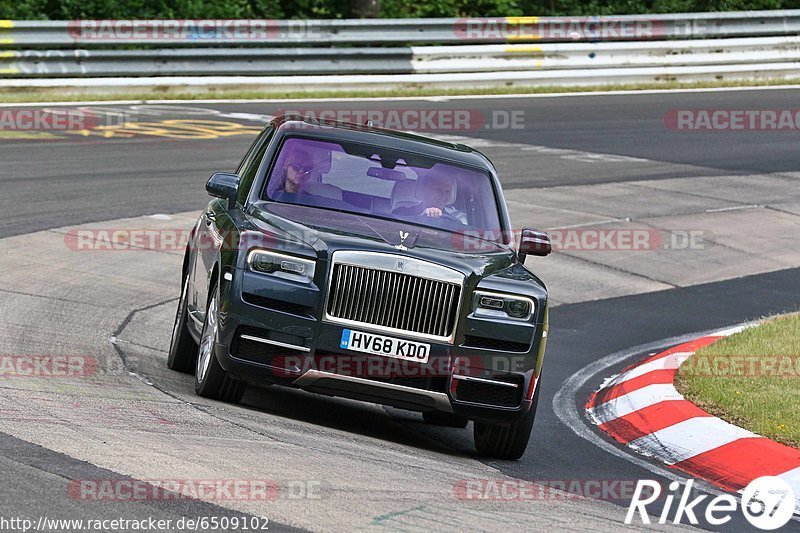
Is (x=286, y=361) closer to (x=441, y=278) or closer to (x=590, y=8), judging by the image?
(x=441, y=278)

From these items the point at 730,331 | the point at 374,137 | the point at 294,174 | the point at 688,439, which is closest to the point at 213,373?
the point at 294,174

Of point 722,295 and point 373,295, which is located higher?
point 373,295

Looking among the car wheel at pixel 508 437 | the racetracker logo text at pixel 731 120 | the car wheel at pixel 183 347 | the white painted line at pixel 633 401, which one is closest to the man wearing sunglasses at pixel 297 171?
the car wheel at pixel 183 347

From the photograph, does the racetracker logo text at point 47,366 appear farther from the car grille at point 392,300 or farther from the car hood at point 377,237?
the car grille at point 392,300

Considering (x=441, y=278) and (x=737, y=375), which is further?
(x=737, y=375)

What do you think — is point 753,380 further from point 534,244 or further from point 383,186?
point 383,186

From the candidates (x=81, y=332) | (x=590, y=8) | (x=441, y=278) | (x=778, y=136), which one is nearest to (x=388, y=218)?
(x=441, y=278)

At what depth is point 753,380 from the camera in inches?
386

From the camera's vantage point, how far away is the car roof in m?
9.16

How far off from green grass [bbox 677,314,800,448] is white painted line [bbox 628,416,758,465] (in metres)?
0.14

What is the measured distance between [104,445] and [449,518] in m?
1.68

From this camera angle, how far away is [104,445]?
6.53 meters

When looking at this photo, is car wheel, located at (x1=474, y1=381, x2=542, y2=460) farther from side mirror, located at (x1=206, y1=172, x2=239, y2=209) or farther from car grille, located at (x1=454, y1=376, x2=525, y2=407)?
side mirror, located at (x1=206, y1=172, x2=239, y2=209)

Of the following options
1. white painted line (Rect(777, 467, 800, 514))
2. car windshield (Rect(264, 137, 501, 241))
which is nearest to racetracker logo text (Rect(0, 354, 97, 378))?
car windshield (Rect(264, 137, 501, 241))
